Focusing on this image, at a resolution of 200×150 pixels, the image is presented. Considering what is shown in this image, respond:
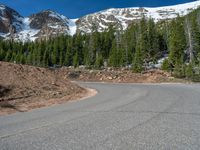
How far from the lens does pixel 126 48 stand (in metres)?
79.1

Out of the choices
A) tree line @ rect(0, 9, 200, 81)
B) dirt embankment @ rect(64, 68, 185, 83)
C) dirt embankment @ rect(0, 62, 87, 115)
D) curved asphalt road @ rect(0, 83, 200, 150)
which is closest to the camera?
curved asphalt road @ rect(0, 83, 200, 150)

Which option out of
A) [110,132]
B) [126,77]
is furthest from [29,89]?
[126,77]

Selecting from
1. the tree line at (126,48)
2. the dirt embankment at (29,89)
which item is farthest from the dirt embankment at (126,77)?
the dirt embankment at (29,89)

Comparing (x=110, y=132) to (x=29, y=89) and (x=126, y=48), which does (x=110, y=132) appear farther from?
(x=126, y=48)

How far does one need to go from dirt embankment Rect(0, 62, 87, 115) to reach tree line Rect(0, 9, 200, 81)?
33.6m

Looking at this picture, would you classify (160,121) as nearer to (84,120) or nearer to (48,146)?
(84,120)

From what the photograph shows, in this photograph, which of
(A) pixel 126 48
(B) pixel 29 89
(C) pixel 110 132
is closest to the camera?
(C) pixel 110 132

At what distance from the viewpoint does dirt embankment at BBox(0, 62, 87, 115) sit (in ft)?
58.7

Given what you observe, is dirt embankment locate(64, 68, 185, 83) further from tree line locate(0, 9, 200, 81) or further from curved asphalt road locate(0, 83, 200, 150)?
curved asphalt road locate(0, 83, 200, 150)

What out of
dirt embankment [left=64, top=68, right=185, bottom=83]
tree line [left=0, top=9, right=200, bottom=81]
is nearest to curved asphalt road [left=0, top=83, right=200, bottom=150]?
dirt embankment [left=64, top=68, right=185, bottom=83]

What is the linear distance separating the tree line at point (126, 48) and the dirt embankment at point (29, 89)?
33.6 meters

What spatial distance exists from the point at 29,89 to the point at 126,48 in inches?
2311

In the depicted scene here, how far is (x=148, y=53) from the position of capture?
74.9 m

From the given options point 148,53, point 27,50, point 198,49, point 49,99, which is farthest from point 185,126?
point 27,50
